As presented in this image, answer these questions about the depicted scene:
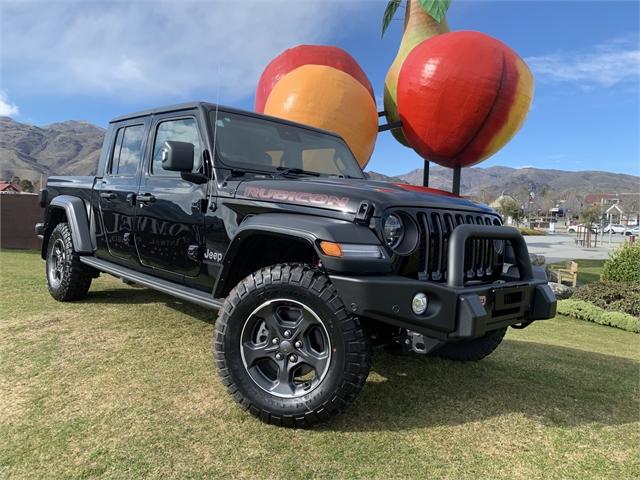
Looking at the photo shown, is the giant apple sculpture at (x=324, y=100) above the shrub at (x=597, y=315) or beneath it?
above

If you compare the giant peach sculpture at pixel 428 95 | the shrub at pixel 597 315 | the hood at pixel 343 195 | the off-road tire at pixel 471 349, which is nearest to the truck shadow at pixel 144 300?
the hood at pixel 343 195

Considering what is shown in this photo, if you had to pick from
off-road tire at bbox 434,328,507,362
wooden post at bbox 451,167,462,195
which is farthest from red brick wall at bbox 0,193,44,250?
off-road tire at bbox 434,328,507,362

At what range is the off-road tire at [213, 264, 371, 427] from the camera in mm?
2486

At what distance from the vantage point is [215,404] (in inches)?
114

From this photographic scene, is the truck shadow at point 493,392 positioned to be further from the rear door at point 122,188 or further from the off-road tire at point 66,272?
the off-road tire at point 66,272

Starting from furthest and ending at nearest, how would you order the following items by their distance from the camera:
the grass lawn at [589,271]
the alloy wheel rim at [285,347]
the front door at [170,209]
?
the grass lawn at [589,271]
the front door at [170,209]
the alloy wheel rim at [285,347]

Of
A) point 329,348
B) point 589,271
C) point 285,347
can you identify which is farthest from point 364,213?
point 589,271

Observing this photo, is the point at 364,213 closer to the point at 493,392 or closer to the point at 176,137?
the point at 493,392

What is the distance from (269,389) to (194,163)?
1.75 metres

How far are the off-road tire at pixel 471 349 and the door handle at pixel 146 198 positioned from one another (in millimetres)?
2567

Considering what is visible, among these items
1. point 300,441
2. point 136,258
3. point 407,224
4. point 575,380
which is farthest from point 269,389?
point 575,380

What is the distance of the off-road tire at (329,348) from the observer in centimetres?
249

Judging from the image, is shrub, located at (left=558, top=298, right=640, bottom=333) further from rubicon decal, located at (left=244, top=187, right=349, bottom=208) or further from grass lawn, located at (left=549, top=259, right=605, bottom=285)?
rubicon decal, located at (left=244, top=187, right=349, bottom=208)

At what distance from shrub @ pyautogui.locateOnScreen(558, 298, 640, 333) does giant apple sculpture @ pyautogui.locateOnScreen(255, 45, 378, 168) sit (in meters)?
4.78
